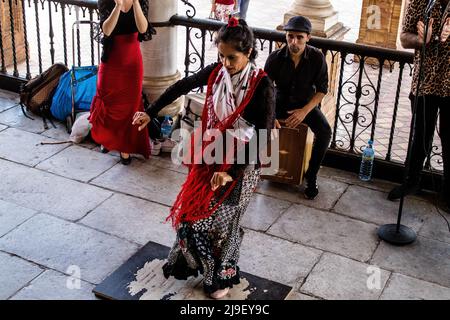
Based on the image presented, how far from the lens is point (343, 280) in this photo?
15.0 feet

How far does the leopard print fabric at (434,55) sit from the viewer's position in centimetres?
504

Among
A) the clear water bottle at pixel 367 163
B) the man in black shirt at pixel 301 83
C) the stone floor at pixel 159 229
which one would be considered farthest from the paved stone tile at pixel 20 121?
the clear water bottle at pixel 367 163

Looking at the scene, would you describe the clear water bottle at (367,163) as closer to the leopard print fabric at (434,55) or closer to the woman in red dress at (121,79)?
the leopard print fabric at (434,55)

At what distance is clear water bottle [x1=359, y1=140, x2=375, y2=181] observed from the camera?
5910 millimetres

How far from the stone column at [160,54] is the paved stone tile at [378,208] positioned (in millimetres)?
1929

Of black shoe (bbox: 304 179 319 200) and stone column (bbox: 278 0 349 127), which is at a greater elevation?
stone column (bbox: 278 0 349 127)

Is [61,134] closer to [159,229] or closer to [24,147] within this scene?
[24,147]

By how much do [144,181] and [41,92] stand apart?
182 cm

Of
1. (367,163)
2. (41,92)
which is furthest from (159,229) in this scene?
(41,92)

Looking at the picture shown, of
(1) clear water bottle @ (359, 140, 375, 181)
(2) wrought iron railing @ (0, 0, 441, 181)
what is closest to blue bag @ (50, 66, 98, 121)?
(2) wrought iron railing @ (0, 0, 441, 181)

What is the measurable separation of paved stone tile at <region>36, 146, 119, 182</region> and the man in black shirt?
5.30ft

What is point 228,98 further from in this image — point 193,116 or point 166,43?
point 166,43

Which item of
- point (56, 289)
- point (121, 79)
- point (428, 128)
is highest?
point (121, 79)

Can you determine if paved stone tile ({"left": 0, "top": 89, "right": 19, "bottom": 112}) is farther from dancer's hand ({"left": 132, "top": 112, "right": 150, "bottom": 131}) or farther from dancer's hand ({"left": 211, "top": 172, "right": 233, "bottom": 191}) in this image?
dancer's hand ({"left": 211, "top": 172, "right": 233, "bottom": 191})
